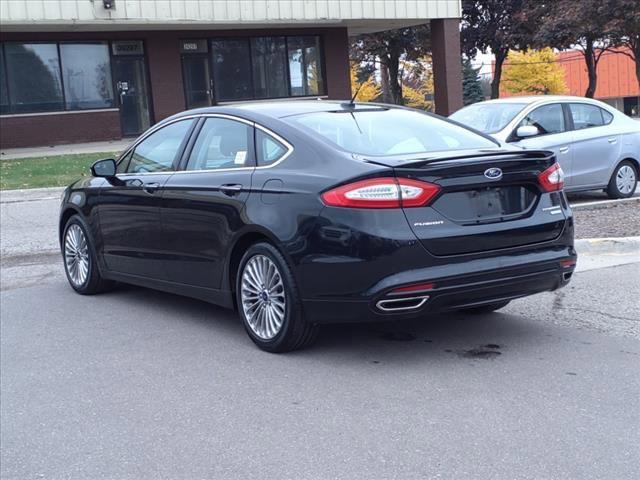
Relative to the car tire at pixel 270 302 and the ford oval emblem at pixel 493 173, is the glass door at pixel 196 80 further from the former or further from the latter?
the ford oval emblem at pixel 493 173

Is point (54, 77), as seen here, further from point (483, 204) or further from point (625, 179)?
point (483, 204)

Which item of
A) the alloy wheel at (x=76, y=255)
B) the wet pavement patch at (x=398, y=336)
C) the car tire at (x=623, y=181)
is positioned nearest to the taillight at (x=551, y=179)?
the wet pavement patch at (x=398, y=336)

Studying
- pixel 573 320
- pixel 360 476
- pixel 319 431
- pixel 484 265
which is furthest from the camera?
pixel 573 320

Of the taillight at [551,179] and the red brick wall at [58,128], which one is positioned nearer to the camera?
the taillight at [551,179]

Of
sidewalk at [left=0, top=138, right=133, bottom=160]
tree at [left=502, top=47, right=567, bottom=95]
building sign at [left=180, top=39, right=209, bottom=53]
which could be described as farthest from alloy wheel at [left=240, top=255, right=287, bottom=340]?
tree at [left=502, top=47, right=567, bottom=95]

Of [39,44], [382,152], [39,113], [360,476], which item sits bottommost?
[360,476]

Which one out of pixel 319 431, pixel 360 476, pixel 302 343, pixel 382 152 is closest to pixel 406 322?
pixel 302 343

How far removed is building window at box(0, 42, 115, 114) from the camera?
22844mm

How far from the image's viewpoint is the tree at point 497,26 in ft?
115

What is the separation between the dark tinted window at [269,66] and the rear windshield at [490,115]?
15.2m

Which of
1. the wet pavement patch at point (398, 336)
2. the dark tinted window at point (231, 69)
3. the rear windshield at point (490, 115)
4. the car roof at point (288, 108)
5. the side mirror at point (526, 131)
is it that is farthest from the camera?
the dark tinted window at point (231, 69)

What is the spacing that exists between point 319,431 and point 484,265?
1.52m

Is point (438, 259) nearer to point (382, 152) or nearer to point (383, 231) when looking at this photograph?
point (383, 231)

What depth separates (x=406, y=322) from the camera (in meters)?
6.22
